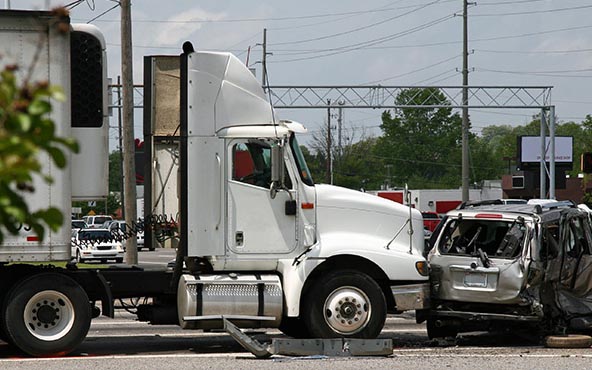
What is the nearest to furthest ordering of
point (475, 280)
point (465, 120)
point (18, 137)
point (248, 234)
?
point (18, 137), point (248, 234), point (475, 280), point (465, 120)

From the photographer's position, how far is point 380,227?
12.7 metres

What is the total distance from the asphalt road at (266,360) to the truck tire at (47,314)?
0.58ft

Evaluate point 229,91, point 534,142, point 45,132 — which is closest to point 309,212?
point 229,91

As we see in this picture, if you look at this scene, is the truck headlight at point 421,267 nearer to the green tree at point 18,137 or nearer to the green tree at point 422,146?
the green tree at point 18,137

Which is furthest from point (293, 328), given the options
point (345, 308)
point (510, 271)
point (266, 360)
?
point (510, 271)

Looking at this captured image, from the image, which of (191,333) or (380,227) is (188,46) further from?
(191,333)

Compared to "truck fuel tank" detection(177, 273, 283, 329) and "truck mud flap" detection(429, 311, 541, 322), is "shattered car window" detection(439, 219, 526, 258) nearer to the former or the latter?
"truck mud flap" detection(429, 311, 541, 322)

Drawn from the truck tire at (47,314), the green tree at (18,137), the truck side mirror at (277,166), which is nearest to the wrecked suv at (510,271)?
the truck side mirror at (277,166)

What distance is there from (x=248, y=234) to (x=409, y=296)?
6.80ft

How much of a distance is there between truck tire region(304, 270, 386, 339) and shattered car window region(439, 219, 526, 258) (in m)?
1.55

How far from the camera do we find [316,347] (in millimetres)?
11883

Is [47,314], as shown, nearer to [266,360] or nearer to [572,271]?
[266,360]

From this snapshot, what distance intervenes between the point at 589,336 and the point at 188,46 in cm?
636

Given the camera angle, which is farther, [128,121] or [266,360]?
[128,121]
